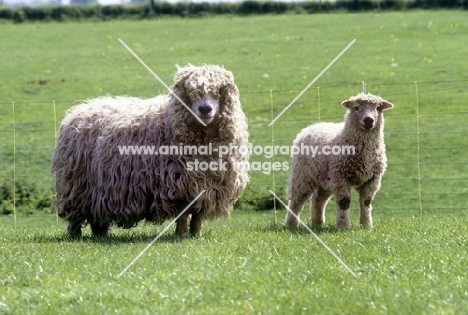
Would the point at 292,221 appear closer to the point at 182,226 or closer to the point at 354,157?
the point at 354,157

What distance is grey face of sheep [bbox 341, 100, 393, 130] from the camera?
9.73 meters

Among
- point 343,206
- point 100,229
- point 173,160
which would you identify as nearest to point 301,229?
point 343,206

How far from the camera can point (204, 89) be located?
29.3ft

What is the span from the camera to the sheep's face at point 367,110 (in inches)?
383

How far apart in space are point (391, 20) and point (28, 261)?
3152 centimetres

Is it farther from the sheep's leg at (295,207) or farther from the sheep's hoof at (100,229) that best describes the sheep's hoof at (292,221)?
the sheep's hoof at (100,229)

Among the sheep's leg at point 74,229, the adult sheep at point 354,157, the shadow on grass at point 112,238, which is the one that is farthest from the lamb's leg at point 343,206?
the sheep's leg at point 74,229

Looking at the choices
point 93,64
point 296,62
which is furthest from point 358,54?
point 93,64

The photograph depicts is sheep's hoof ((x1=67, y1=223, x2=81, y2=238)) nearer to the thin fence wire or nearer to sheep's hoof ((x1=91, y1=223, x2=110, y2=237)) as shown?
sheep's hoof ((x1=91, y1=223, x2=110, y2=237))

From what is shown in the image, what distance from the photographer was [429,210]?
52.1 feet

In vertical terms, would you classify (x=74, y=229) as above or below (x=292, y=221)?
above

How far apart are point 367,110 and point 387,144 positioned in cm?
1098

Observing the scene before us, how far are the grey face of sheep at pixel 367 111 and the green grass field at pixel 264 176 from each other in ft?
4.04

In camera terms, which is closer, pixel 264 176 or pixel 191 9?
pixel 264 176
